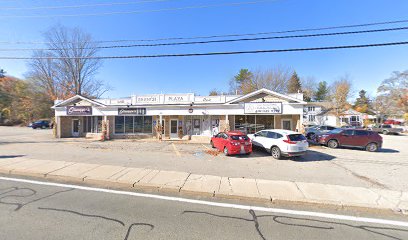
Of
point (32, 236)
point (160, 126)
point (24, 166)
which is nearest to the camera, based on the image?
point (32, 236)

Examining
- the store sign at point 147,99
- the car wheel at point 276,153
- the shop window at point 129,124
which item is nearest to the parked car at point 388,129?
the car wheel at point 276,153

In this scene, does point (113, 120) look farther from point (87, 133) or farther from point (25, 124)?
point (25, 124)

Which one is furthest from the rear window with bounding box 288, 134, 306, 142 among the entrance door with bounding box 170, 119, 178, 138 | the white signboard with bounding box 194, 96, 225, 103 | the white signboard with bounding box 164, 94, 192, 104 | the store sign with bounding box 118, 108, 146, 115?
the store sign with bounding box 118, 108, 146, 115

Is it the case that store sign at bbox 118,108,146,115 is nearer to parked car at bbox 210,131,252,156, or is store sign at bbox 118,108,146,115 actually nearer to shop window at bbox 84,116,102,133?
shop window at bbox 84,116,102,133

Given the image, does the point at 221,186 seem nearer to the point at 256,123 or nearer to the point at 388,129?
the point at 256,123

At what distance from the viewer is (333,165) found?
375 inches

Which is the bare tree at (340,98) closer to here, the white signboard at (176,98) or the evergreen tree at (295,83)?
the evergreen tree at (295,83)

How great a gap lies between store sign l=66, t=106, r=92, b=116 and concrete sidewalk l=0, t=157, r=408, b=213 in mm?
13729

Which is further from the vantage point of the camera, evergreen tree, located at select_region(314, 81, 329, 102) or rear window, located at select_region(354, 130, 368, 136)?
evergreen tree, located at select_region(314, 81, 329, 102)

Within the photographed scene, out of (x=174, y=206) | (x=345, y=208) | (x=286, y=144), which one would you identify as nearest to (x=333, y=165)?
(x=286, y=144)

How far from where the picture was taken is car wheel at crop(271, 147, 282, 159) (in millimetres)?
10873

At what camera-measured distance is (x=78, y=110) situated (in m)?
20.8

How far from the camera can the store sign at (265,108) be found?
55.6 feet

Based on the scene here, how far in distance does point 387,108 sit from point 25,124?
86.5m
